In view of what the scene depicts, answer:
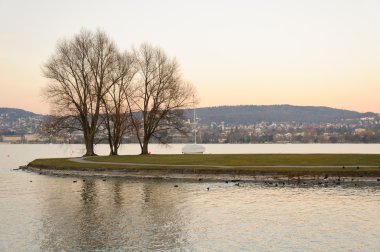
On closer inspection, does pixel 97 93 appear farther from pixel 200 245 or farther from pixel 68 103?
pixel 200 245

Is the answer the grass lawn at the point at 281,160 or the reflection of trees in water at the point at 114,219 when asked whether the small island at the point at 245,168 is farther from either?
the reflection of trees in water at the point at 114,219

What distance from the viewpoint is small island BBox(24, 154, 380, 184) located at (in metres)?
49.2

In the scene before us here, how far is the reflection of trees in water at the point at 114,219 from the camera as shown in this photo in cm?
2239

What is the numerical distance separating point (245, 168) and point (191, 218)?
992 inches

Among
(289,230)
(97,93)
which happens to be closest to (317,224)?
(289,230)

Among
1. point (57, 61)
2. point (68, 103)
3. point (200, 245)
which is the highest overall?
point (57, 61)

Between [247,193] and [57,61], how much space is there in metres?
46.1

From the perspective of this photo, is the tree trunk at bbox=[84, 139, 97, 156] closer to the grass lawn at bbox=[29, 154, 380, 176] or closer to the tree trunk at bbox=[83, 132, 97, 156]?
the tree trunk at bbox=[83, 132, 97, 156]

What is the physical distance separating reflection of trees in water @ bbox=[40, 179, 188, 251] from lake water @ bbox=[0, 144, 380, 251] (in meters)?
0.05

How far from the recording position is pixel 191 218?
1128 inches

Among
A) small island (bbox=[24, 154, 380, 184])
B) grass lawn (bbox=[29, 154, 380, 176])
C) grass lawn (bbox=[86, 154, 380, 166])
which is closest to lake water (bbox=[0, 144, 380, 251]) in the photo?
small island (bbox=[24, 154, 380, 184])

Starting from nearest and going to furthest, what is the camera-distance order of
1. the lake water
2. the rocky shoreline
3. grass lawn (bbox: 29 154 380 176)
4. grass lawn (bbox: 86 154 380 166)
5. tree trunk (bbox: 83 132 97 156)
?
the lake water
the rocky shoreline
grass lawn (bbox: 29 154 380 176)
grass lawn (bbox: 86 154 380 166)
tree trunk (bbox: 83 132 97 156)

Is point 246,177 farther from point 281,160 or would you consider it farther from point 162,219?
point 162,219

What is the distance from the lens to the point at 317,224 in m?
26.4
